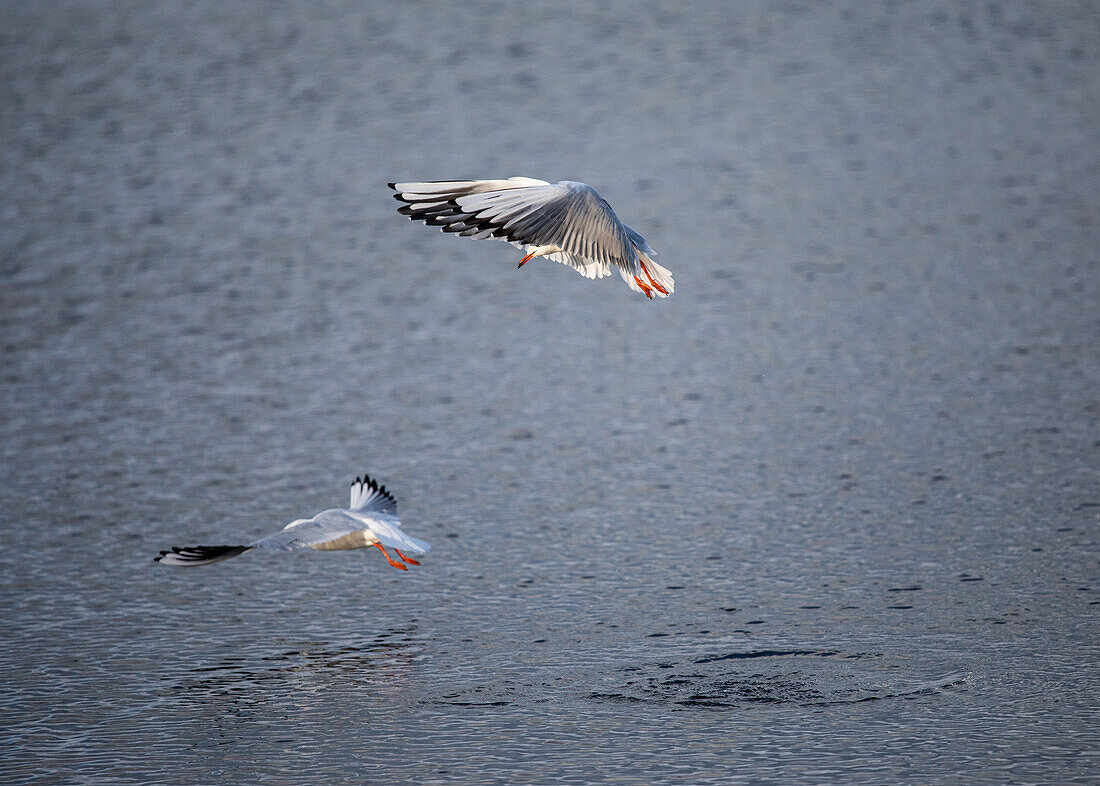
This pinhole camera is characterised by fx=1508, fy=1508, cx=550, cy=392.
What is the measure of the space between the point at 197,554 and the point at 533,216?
225 centimetres

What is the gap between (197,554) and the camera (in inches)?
280

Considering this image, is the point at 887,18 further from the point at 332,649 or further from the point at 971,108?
the point at 332,649

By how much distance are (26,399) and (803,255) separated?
24.9 feet

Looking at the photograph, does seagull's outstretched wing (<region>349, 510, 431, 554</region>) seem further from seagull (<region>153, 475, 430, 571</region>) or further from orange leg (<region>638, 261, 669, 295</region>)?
orange leg (<region>638, 261, 669, 295</region>)

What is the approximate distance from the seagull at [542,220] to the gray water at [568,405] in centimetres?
199

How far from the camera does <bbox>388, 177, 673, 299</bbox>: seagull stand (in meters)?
6.43

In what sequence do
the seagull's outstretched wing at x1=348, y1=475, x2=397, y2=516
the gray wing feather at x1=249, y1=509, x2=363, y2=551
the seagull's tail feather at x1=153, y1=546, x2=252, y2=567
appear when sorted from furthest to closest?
1. the seagull's outstretched wing at x1=348, y1=475, x2=397, y2=516
2. the gray wing feather at x1=249, y1=509, x2=363, y2=551
3. the seagull's tail feather at x1=153, y1=546, x2=252, y2=567

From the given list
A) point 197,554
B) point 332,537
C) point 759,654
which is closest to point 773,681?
point 759,654

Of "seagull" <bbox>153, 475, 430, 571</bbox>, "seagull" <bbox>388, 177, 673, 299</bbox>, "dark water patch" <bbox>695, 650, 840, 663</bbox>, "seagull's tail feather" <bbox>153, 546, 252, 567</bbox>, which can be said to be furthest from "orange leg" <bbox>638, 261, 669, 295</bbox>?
"seagull's tail feather" <bbox>153, 546, 252, 567</bbox>

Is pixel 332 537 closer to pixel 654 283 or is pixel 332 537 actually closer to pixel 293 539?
pixel 293 539

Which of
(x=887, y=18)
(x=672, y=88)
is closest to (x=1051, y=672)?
(x=672, y=88)

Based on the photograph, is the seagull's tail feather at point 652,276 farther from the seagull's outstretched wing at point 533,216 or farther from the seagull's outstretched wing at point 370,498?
the seagull's outstretched wing at point 370,498

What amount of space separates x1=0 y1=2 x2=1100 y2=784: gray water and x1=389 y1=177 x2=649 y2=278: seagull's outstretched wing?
6.75 ft

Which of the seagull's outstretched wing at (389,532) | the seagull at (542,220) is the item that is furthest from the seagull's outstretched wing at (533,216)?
the seagull's outstretched wing at (389,532)
